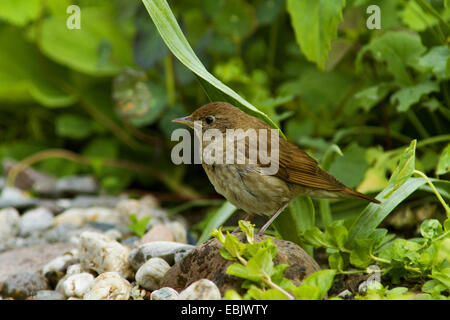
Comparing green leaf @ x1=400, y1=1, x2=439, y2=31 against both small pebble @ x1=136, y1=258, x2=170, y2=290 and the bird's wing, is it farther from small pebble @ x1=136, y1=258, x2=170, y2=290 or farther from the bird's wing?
small pebble @ x1=136, y1=258, x2=170, y2=290

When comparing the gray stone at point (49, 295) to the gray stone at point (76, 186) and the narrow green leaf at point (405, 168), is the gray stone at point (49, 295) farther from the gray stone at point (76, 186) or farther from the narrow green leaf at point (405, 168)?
the gray stone at point (76, 186)

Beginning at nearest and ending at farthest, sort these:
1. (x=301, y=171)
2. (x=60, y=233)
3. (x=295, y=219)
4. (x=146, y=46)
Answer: (x=301, y=171)
(x=295, y=219)
(x=60, y=233)
(x=146, y=46)

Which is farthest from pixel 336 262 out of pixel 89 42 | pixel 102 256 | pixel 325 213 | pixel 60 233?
pixel 89 42

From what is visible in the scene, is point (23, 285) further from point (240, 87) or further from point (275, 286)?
point (240, 87)

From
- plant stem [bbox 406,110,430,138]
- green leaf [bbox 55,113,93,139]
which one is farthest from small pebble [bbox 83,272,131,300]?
green leaf [bbox 55,113,93,139]

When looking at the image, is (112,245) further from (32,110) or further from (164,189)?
(32,110)

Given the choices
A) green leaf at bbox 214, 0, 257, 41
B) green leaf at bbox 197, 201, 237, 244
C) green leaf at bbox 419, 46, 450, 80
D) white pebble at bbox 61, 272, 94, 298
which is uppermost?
green leaf at bbox 214, 0, 257, 41
